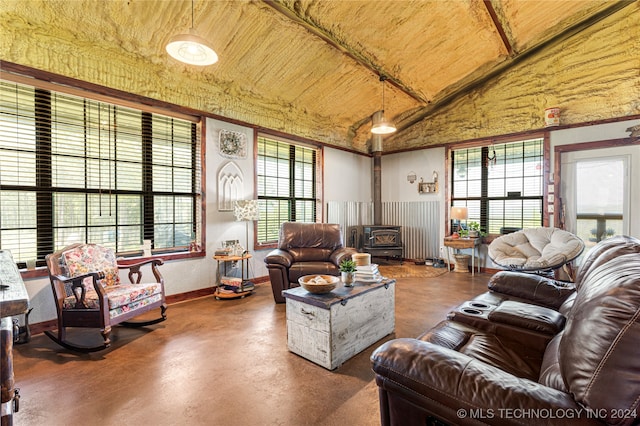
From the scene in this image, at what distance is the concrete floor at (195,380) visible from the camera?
179 cm

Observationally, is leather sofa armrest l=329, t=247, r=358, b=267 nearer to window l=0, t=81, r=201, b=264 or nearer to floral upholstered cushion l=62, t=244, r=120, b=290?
window l=0, t=81, r=201, b=264

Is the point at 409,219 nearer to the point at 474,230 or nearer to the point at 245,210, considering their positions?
the point at 474,230

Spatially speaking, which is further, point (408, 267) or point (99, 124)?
point (408, 267)

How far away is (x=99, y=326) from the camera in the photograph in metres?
2.60

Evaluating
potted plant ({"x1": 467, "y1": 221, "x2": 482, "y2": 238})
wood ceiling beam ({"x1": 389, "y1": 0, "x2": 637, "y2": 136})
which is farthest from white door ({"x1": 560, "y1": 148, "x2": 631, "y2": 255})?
wood ceiling beam ({"x1": 389, "y1": 0, "x2": 637, "y2": 136})

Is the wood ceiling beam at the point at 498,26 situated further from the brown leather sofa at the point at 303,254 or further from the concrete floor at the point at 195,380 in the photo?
the concrete floor at the point at 195,380

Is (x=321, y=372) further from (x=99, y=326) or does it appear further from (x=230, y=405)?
(x=99, y=326)

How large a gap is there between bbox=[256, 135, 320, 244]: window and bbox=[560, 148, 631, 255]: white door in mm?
4486

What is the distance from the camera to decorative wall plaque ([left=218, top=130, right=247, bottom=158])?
4.56 metres

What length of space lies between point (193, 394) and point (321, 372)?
0.89 metres

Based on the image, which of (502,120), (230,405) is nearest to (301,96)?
(502,120)

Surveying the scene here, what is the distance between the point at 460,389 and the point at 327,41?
4409 millimetres

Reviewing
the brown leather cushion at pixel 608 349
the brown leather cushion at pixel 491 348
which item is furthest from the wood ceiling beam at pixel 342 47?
the brown leather cushion at pixel 608 349

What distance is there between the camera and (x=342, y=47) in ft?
14.2
